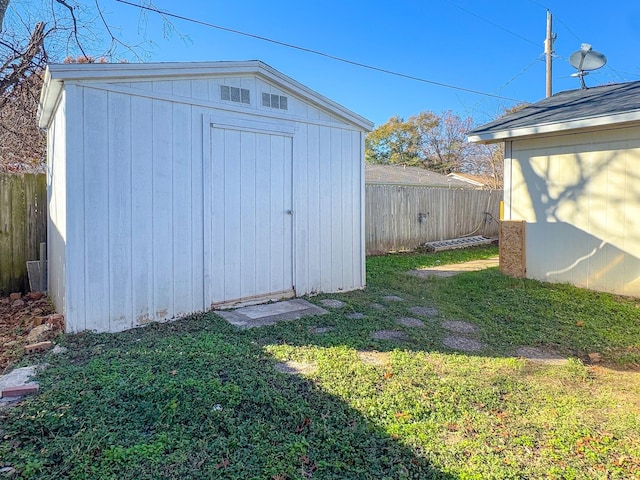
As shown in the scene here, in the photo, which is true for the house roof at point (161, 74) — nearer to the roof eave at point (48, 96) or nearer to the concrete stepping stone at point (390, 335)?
the roof eave at point (48, 96)

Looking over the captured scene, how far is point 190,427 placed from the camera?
1.99 metres

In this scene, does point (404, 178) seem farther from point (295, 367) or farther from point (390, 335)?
point (295, 367)

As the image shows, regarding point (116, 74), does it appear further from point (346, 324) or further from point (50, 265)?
point (346, 324)

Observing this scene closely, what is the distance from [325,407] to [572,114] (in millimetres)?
5396

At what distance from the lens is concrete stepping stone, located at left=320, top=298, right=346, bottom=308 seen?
4539mm

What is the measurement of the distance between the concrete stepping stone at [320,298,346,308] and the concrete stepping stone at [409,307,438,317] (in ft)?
2.52

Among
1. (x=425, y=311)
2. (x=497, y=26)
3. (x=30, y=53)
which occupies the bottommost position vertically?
(x=425, y=311)

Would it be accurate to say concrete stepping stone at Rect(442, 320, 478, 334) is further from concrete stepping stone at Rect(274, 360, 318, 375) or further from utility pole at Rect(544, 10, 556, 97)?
utility pole at Rect(544, 10, 556, 97)

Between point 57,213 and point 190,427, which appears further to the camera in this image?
point 57,213

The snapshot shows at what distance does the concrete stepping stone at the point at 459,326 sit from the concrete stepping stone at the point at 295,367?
1633 millimetres

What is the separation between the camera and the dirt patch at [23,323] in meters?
3.15

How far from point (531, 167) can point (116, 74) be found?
549 centimetres

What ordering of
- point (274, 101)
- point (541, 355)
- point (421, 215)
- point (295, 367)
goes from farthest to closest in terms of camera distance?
point (421, 215) < point (274, 101) < point (541, 355) < point (295, 367)

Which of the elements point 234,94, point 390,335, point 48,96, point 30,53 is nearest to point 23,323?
point 48,96
